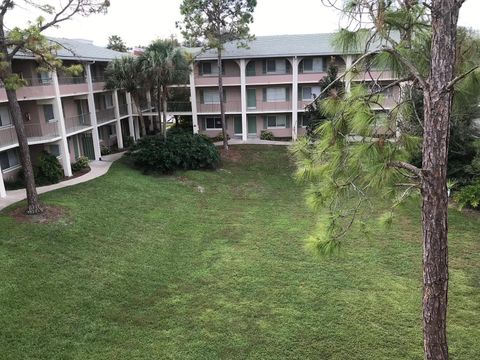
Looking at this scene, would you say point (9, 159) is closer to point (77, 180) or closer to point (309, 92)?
point (77, 180)

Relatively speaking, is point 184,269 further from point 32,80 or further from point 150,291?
point 32,80

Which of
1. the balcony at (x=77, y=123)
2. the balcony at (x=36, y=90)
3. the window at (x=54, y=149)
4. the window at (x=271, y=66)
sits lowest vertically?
the window at (x=54, y=149)

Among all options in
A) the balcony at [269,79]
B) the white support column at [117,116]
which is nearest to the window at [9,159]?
the white support column at [117,116]

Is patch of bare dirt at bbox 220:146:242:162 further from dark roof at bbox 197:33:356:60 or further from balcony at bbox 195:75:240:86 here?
dark roof at bbox 197:33:356:60

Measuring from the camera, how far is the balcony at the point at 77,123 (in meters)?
25.0

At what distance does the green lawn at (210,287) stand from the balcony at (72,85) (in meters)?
8.04

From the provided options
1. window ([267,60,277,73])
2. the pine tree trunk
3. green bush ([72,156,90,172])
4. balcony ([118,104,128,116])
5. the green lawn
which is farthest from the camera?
window ([267,60,277,73])

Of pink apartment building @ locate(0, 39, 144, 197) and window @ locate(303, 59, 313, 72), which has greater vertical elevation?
window @ locate(303, 59, 313, 72)

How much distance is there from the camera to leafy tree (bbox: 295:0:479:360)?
15.1 ft

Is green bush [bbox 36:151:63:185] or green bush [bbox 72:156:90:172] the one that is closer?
green bush [bbox 36:151:63:185]

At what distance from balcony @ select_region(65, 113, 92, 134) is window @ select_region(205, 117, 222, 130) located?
10.8 meters

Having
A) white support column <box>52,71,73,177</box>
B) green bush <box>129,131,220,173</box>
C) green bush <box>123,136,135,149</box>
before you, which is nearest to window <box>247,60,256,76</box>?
green bush <box>129,131,220,173</box>

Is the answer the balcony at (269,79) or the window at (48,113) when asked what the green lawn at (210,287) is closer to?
the window at (48,113)

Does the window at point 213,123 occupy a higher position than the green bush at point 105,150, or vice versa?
the window at point 213,123
